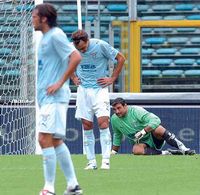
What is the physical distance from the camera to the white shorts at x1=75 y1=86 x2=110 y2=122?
1199 cm

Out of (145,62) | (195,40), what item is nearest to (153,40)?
(145,62)

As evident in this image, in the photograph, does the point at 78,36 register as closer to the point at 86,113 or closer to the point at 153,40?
the point at 86,113

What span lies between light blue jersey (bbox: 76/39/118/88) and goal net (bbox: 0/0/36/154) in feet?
13.1

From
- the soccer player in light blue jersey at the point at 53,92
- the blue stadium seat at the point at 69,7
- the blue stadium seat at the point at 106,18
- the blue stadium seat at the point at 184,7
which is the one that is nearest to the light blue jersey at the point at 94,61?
the soccer player in light blue jersey at the point at 53,92

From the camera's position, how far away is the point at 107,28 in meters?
18.3

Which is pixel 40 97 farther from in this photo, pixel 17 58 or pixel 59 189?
pixel 17 58

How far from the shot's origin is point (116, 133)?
1588 centimetres

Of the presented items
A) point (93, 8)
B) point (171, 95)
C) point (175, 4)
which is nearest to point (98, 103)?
point (171, 95)

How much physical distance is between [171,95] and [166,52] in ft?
9.04

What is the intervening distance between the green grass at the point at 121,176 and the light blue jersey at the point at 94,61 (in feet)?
3.75

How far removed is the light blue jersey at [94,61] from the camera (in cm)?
1204

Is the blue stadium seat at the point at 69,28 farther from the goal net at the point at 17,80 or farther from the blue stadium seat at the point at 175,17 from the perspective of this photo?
the goal net at the point at 17,80

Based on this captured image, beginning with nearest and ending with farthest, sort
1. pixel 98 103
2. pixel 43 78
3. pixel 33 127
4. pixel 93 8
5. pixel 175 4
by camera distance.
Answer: pixel 43 78, pixel 98 103, pixel 33 127, pixel 93 8, pixel 175 4

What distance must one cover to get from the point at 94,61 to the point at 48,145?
4039 millimetres
